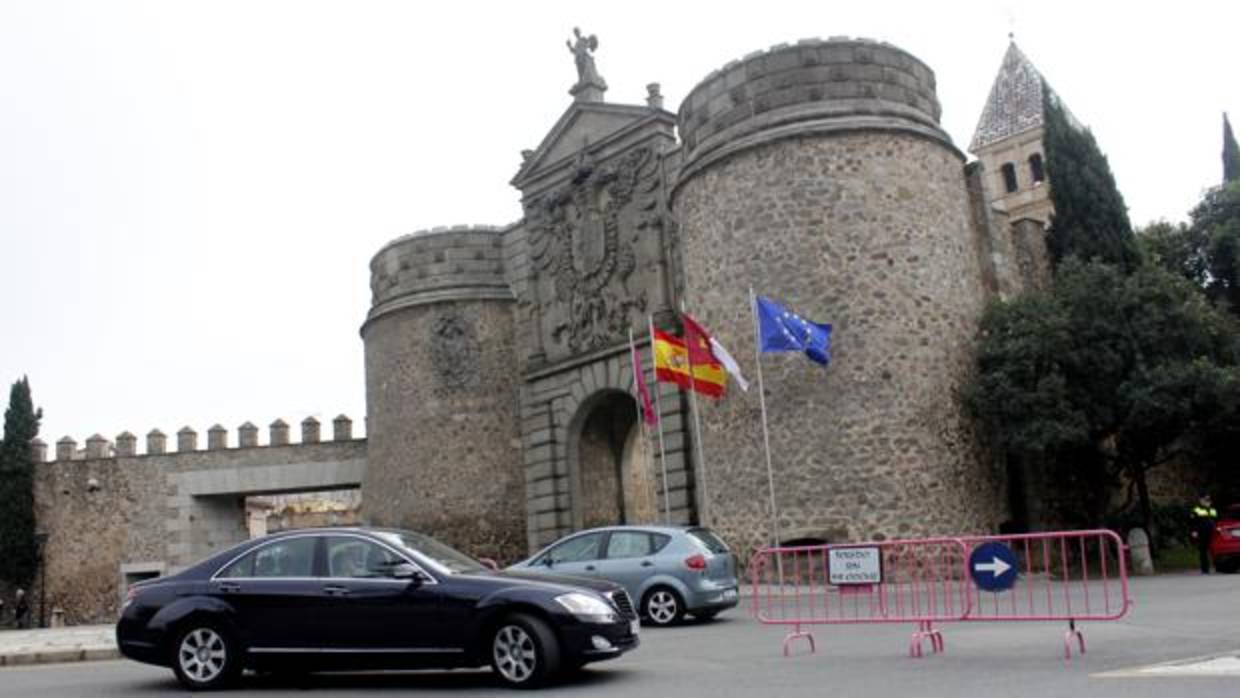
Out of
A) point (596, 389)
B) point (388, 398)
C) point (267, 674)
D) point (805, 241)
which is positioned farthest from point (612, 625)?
point (388, 398)

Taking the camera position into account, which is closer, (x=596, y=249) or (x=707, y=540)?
(x=707, y=540)

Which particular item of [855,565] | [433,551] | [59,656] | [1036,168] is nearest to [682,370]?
[855,565]

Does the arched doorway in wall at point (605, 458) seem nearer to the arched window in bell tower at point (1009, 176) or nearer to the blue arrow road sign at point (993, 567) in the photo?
the blue arrow road sign at point (993, 567)

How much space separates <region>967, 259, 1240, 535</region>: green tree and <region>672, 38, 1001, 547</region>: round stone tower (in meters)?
0.83

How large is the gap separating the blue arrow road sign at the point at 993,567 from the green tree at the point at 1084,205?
16.8 meters

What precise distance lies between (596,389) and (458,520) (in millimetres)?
5319

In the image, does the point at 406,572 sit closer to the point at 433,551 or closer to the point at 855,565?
the point at 433,551

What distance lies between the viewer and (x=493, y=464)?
94.5 ft

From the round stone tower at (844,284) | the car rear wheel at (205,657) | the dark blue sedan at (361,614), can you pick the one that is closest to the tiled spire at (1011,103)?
the round stone tower at (844,284)

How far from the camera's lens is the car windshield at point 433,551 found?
30.9 feet

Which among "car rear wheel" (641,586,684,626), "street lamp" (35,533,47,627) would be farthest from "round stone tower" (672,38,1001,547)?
"street lamp" (35,533,47,627)

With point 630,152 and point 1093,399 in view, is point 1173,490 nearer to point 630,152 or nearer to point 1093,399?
point 1093,399

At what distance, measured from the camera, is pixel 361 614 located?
29.8 feet

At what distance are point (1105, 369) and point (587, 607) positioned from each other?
567 inches
